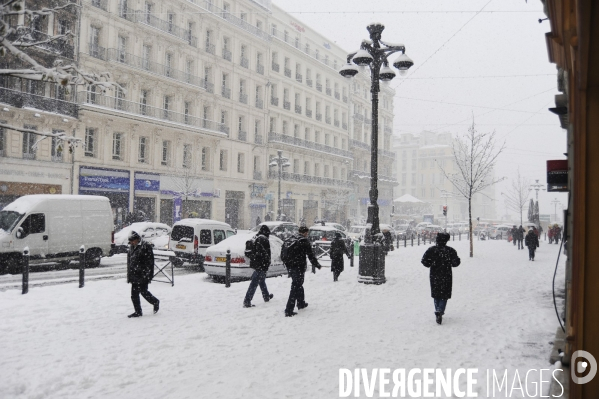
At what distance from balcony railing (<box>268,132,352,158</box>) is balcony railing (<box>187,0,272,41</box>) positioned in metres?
9.05

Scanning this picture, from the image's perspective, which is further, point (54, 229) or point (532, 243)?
point (532, 243)

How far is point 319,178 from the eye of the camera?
49562 mm

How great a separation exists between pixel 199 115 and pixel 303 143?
14488mm

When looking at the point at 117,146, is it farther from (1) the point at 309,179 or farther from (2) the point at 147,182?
(1) the point at 309,179

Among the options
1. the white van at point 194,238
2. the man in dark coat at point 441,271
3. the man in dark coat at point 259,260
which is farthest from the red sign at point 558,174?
the white van at point 194,238

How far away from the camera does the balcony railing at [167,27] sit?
31.6 m

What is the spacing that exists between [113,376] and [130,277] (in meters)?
3.09

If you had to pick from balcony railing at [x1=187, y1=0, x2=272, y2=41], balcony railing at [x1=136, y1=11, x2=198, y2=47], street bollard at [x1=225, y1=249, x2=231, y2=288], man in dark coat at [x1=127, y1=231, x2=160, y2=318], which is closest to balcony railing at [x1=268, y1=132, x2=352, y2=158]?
balcony railing at [x1=187, y1=0, x2=272, y2=41]

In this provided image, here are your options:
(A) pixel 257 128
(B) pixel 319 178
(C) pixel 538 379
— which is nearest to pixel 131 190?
(A) pixel 257 128

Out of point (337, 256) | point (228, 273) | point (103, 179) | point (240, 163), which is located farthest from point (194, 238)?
point (240, 163)

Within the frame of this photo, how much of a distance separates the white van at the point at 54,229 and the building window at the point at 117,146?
15.2 metres

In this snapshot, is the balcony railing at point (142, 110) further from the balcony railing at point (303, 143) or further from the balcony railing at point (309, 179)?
the balcony railing at point (309, 179)

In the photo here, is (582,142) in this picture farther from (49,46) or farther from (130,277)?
(49,46)

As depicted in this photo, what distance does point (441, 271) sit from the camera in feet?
25.7
